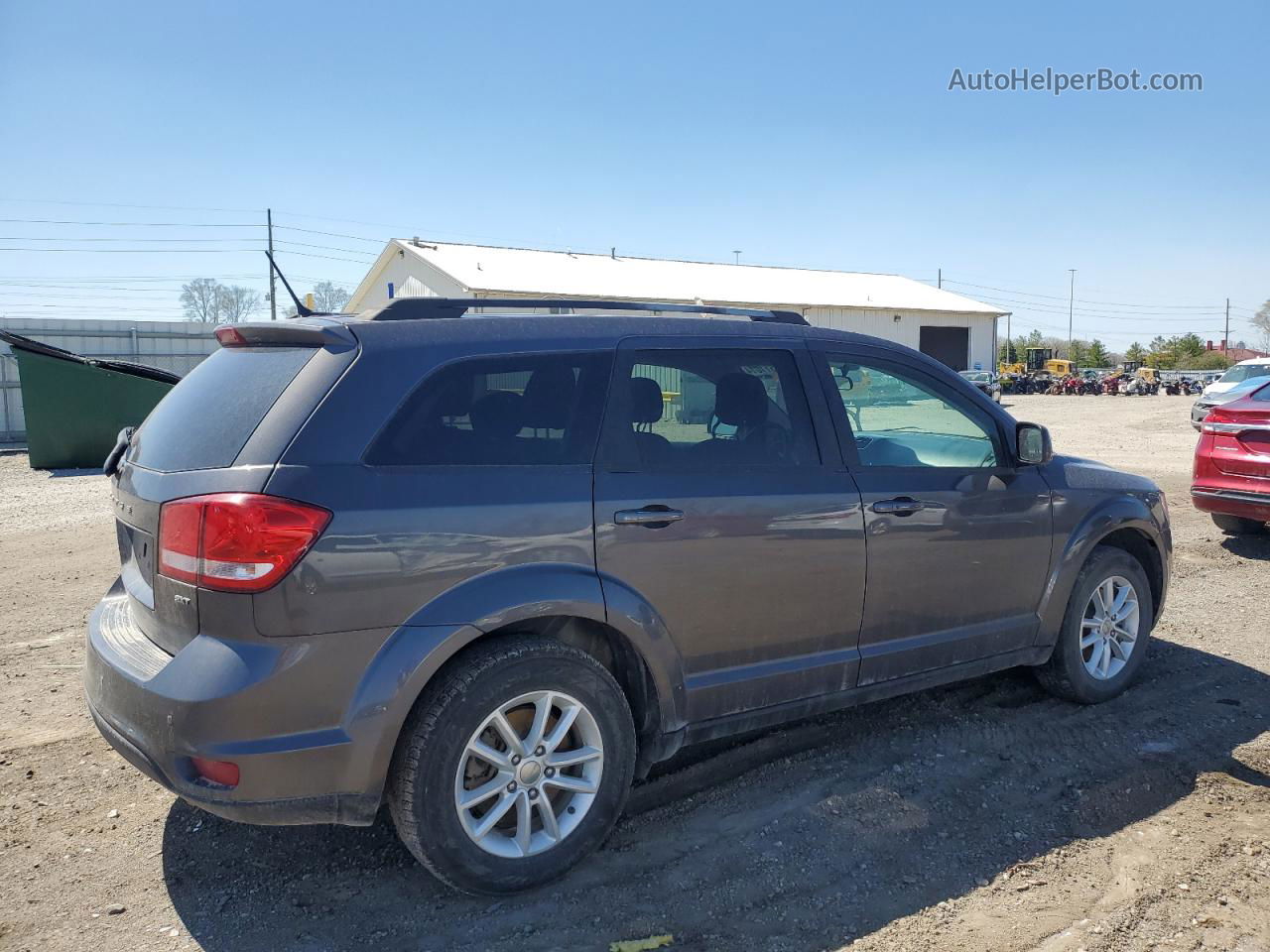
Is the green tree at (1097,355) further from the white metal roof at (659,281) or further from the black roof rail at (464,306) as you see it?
the black roof rail at (464,306)

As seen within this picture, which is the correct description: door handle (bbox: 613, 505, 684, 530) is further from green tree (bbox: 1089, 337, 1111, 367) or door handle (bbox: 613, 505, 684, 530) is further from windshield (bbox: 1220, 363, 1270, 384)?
green tree (bbox: 1089, 337, 1111, 367)

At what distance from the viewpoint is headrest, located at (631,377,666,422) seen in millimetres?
3461

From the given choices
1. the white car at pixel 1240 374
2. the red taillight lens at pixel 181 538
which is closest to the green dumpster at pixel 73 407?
the red taillight lens at pixel 181 538

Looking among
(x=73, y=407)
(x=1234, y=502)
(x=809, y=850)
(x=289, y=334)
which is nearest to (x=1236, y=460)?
(x=1234, y=502)

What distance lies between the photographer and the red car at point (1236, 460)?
7914mm

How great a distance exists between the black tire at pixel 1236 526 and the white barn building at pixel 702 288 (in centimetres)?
1879

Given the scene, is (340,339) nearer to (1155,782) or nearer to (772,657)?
(772,657)

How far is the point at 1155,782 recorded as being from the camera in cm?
396

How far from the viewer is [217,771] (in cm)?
278

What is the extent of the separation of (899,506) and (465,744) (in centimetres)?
198

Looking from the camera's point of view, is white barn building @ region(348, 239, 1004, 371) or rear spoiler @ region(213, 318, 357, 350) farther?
white barn building @ region(348, 239, 1004, 371)

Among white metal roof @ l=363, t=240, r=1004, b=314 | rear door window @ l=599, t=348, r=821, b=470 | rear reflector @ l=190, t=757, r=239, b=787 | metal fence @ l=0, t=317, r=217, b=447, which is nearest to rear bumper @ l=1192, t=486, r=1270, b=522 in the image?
rear door window @ l=599, t=348, r=821, b=470

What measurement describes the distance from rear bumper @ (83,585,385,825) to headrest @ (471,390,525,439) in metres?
0.76

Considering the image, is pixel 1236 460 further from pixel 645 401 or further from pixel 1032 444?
pixel 645 401
